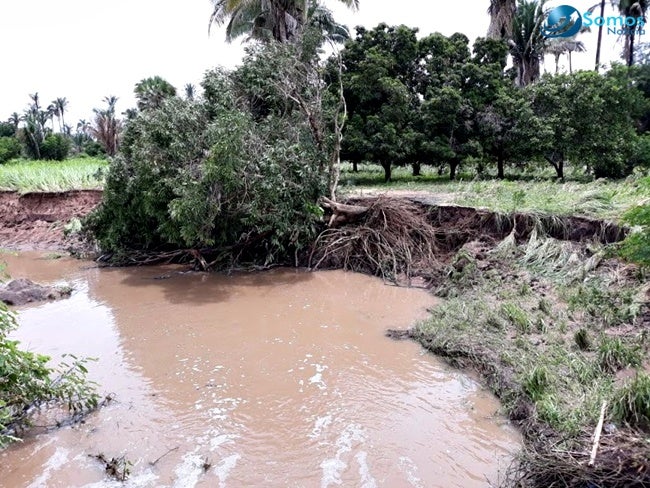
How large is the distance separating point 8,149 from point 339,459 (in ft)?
116

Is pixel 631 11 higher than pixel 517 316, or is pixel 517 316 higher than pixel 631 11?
pixel 631 11

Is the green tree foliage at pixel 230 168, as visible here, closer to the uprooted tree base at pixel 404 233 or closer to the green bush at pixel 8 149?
the uprooted tree base at pixel 404 233

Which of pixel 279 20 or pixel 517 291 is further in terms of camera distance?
pixel 279 20

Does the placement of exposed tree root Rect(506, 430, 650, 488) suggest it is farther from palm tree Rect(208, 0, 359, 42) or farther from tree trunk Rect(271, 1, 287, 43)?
tree trunk Rect(271, 1, 287, 43)

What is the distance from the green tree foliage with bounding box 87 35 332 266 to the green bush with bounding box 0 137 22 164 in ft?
77.3

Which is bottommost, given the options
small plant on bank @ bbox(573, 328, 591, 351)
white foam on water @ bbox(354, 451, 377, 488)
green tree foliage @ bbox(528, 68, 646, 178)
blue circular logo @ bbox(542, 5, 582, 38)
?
white foam on water @ bbox(354, 451, 377, 488)

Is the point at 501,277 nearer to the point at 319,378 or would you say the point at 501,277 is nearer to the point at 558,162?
the point at 319,378

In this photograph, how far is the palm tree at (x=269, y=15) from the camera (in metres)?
15.2

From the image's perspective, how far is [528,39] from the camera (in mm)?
24922

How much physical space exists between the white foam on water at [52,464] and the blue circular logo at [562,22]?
24228 millimetres

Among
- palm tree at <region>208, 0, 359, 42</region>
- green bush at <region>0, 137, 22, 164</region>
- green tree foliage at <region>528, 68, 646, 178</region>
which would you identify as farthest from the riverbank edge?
green bush at <region>0, 137, 22, 164</region>

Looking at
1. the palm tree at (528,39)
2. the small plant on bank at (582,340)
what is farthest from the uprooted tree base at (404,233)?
the palm tree at (528,39)

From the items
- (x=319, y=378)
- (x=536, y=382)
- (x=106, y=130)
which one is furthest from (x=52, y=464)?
(x=106, y=130)

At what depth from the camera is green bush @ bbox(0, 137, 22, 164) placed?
30328 millimetres
